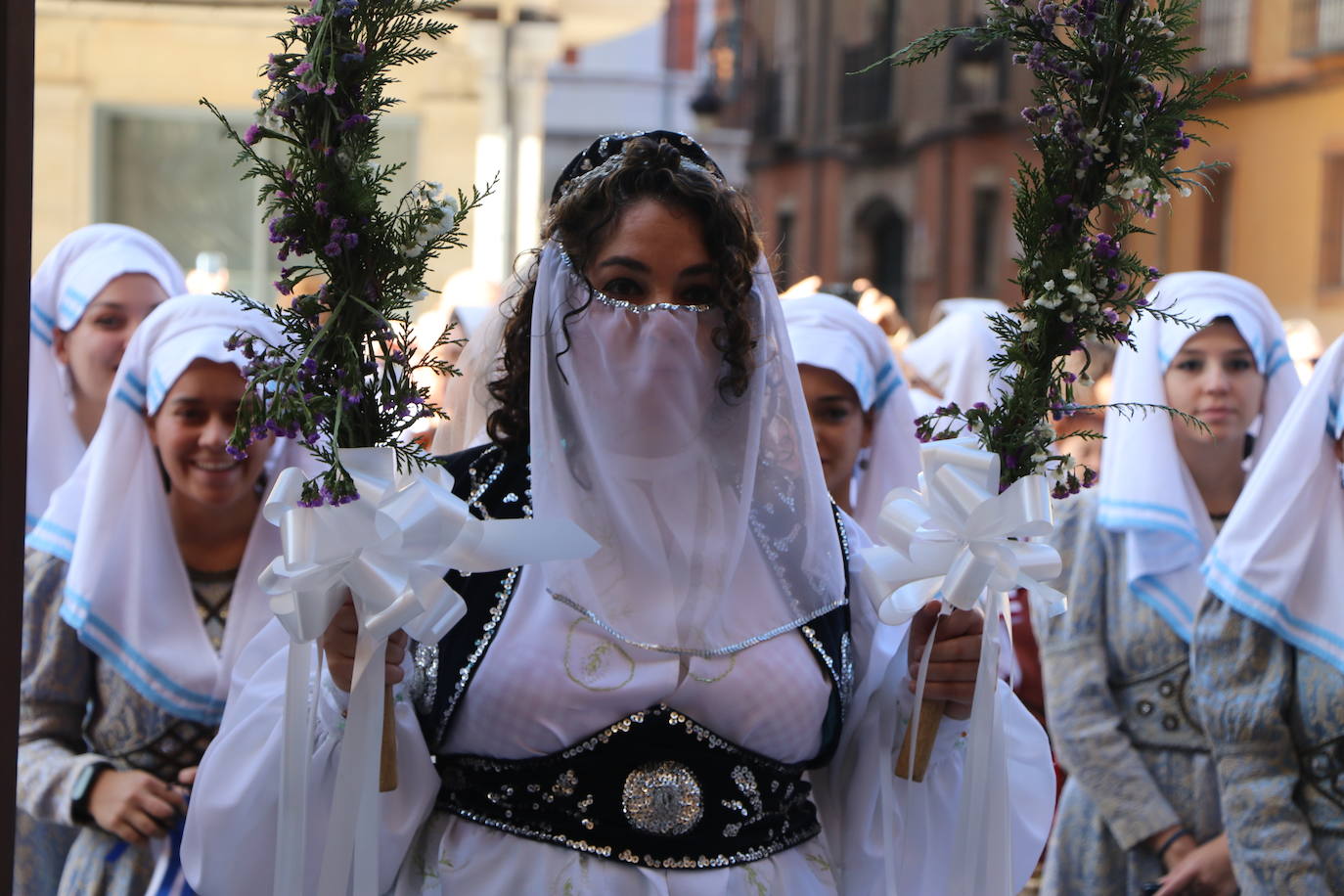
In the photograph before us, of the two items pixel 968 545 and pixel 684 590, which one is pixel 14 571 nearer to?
pixel 684 590

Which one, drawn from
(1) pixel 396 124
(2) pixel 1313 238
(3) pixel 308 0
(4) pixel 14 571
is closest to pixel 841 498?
(3) pixel 308 0

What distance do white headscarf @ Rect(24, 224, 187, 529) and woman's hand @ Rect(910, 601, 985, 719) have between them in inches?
113

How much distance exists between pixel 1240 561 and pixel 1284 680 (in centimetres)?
28

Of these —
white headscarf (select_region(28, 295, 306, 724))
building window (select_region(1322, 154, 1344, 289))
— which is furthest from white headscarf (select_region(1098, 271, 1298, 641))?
building window (select_region(1322, 154, 1344, 289))

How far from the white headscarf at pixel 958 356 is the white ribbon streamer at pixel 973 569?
4.14 m

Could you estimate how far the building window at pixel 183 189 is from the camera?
11.2 metres

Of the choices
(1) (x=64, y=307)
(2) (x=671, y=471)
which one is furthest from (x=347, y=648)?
(1) (x=64, y=307)

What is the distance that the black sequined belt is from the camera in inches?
94.0

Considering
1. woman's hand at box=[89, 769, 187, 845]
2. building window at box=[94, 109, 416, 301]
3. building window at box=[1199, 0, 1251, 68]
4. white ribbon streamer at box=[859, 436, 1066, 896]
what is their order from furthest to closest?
1. building window at box=[1199, 0, 1251, 68]
2. building window at box=[94, 109, 416, 301]
3. woman's hand at box=[89, 769, 187, 845]
4. white ribbon streamer at box=[859, 436, 1066, 896]

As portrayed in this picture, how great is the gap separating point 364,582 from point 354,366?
28 cm

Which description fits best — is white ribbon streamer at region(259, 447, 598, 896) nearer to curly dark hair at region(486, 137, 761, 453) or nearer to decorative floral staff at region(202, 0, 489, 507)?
decorative floral staff at region(202, 0, 489, 507)

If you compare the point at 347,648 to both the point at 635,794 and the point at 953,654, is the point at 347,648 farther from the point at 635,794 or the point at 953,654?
the point at 953,654

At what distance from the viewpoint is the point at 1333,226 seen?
758 inches

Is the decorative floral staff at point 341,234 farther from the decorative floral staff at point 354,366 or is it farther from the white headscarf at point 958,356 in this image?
the white headscarf at point 958,356
